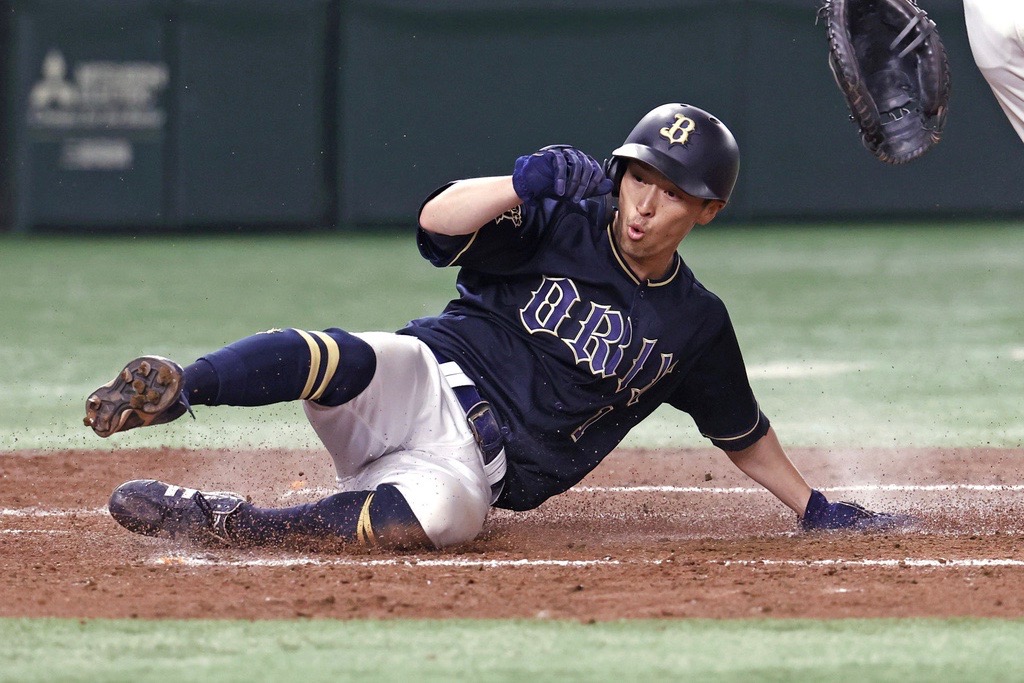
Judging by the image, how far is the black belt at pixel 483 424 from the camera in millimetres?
3955

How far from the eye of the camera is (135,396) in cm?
335

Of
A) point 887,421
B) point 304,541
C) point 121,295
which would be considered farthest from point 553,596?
point 121,295

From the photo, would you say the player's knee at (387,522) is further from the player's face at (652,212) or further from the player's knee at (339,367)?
the player's face at (652,212)

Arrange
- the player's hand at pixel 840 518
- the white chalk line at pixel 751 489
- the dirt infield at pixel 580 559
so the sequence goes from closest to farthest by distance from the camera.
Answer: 1. the dirt infield at pixel 580 559
2. the player's hand at pixel 840 518
3. the white chalk line at pixel 751 489

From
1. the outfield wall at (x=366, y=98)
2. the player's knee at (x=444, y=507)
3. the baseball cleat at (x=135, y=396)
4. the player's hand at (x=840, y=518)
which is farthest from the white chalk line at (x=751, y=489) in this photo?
the outfield wall at (x=366, y=98)

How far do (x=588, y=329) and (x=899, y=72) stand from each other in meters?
1.26

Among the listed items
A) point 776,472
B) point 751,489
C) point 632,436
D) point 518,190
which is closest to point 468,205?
point 518,190

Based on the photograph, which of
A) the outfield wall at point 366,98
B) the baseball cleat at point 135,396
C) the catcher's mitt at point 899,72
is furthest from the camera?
the outfield wall at point 366,98

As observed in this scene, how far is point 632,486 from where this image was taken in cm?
513

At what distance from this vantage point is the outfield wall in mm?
13852

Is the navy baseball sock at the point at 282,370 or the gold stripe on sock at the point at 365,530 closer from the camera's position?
the navy baseball sock at the point at 282,370

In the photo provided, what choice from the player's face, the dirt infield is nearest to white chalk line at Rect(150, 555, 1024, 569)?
the dirt infield

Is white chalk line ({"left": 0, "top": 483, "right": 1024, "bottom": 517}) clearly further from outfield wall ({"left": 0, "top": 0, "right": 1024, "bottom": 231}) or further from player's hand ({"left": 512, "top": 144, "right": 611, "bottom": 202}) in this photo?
outfield wall ({"left": 0, "top": 0, "right": 1024, "bottom": 231})

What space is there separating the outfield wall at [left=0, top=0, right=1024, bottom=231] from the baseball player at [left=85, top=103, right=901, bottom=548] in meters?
10.1
